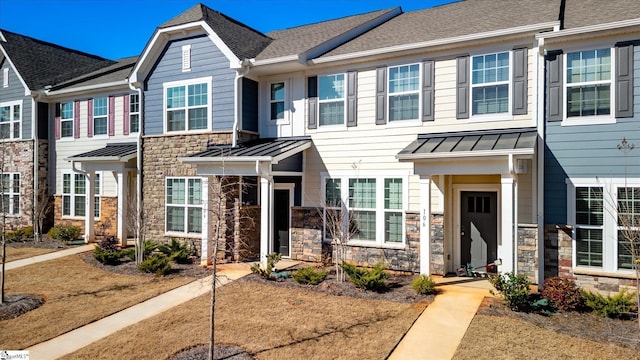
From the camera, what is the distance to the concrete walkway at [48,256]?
42.8ft

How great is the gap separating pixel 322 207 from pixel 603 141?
706 centimetres

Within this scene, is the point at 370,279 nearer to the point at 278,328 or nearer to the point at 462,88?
the point at 278,328

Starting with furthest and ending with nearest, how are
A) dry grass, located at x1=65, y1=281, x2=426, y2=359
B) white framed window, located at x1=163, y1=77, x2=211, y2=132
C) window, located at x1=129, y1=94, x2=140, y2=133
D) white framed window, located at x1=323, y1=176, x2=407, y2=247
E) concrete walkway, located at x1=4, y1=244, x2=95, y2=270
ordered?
window, located at x1=129, y1=94, x2=140, y2=133 < white framed window, located at x1=163, y1=77, x2=211, y2=132 < concrete walkway, located at x1=4, y1=244, x2=95, y2=270 < white framed window, located at x1=323, y1=176, x2=407, y2=247 < dry grass, located at x1=65, y1=281, x2=426, y2=359

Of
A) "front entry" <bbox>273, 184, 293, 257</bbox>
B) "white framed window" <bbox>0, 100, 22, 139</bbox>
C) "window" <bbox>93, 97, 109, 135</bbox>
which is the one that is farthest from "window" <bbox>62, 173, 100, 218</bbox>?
"front entry" <bbox>273, 184, 293, 257</bbox>

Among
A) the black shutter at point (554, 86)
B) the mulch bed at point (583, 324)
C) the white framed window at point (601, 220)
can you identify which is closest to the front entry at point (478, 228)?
the white framed window at point (601, 220)

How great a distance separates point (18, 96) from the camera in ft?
60.8

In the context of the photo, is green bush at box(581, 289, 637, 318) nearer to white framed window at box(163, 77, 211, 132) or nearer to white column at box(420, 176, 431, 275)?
white column at box(420, 176, 431, 275)

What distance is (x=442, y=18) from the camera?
1315 centimetres

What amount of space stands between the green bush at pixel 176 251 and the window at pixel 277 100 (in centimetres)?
490

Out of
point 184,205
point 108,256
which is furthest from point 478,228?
point 108,256

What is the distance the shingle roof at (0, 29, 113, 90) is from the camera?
1844 cm

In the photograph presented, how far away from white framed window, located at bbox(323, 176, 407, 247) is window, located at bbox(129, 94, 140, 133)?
8.15 meters

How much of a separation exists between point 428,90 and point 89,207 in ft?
42.2

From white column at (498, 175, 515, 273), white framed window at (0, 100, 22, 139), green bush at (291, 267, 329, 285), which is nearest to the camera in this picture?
white column at (498, 175, 515, 273)
